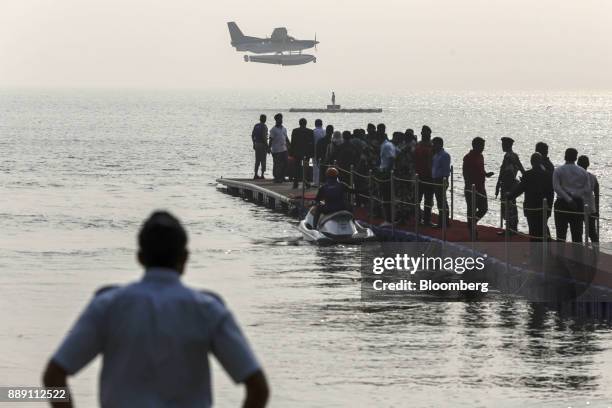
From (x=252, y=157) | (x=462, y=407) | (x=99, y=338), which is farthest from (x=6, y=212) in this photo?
(x=252, y=157)

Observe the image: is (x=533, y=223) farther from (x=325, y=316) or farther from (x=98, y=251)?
(x=98, y=251)

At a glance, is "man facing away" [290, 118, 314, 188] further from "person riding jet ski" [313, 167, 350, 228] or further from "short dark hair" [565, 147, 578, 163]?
"short dark hair" [565, 147, 578, 163]

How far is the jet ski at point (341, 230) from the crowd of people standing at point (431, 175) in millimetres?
603

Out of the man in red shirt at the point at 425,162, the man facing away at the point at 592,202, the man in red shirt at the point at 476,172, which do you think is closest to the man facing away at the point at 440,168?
the man in red shirt at the point at 425,162

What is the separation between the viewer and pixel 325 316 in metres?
18.7

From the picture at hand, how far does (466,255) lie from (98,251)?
30.6 ft

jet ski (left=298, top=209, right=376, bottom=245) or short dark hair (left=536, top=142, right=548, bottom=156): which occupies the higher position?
short dark hair (left=536, top=142, right=548, bottom=156)

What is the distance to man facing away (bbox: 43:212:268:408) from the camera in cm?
533

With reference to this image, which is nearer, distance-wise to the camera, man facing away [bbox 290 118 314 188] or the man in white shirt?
the man in white shirt

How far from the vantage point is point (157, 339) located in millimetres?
5363

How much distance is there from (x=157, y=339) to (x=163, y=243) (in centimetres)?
34

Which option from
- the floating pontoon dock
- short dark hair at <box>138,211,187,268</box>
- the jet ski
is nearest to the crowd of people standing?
the floating pontoon dock

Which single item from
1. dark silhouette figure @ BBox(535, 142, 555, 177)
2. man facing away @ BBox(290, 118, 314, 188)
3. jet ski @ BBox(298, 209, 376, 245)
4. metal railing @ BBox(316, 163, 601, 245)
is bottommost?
jet ski @ BBox(298, 209, 376, 245)

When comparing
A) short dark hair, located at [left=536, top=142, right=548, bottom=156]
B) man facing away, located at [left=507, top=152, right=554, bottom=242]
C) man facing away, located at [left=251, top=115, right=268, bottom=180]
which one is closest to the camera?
man facing away, located at [left=507, top=152, right=554, bottom=242]
